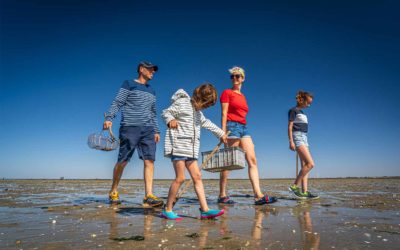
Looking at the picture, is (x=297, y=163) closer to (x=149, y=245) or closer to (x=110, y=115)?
(x=110, y=115)

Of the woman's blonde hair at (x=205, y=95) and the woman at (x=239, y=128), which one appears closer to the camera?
the woman's blonde hair at (x=205, y=95)

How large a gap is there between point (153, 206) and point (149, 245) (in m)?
2.76

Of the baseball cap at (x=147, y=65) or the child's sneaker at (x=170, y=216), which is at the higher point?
the baseball cap at (x=147, y=65)

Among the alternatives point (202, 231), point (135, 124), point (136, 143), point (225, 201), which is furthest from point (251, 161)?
point (202, 231)

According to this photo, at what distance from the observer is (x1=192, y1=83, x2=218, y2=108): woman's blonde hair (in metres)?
4.47

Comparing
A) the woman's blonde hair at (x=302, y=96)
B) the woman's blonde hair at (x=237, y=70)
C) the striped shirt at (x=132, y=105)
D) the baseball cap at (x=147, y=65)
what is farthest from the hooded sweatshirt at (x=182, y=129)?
the woman's blonde hair at (x=302, y=96)

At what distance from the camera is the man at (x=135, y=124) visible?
19.1 ft

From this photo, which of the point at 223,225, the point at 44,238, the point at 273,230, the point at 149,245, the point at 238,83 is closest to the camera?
the point at 149,245

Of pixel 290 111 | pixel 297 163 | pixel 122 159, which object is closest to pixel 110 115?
pixel 122 159

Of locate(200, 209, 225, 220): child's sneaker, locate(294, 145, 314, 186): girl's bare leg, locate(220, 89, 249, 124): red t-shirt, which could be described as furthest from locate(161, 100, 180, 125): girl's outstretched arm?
locate(294, 145, 314, 186): girl's bare leg

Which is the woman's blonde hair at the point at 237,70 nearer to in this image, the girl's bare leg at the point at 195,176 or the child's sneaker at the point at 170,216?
the girl's bare leg at the point at 195,176

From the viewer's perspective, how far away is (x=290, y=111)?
24.4 ft

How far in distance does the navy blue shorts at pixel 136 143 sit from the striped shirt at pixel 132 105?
4.9 inches

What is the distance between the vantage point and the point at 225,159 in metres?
5.16
